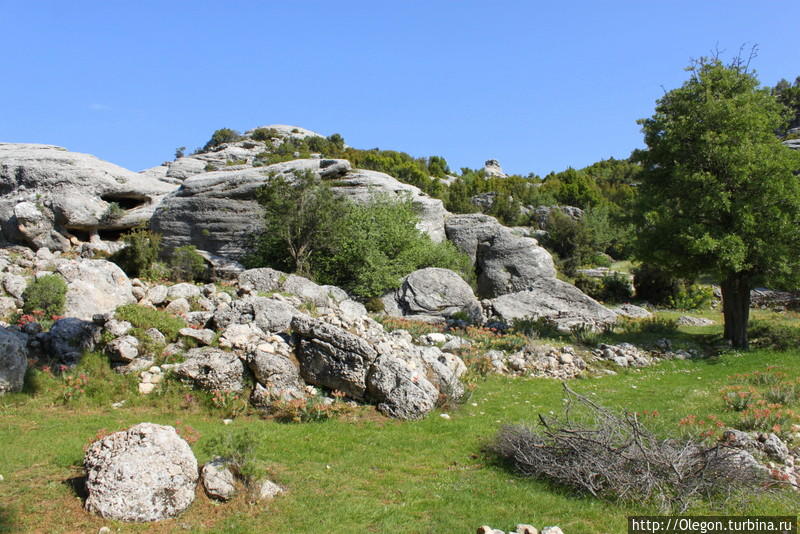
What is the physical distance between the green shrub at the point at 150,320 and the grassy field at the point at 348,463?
1.39m

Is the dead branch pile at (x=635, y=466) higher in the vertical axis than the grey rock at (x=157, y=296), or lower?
lower

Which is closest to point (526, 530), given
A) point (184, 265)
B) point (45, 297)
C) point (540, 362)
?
point (540, 362)

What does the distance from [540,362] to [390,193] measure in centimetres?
1885

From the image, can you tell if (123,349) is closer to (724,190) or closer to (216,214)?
(724,190)

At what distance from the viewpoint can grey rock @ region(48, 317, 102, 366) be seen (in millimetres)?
12164

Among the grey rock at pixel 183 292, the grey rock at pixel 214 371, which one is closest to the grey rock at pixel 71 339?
the grey rock at pixel 214 371

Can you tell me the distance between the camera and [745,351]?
16.9m

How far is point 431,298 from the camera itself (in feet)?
77.2

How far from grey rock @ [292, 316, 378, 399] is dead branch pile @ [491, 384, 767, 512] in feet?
13.7

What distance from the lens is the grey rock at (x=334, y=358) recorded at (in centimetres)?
1109

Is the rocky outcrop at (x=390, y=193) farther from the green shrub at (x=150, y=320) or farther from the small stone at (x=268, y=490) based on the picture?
the small stone at (x=268, y=490)

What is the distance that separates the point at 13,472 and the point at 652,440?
28.0ft

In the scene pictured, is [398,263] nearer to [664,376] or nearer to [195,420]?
[664,376]

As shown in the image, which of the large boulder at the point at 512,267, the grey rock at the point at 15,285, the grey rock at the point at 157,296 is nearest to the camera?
the grey rock at the point at 15,285
